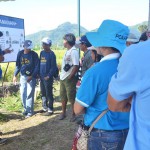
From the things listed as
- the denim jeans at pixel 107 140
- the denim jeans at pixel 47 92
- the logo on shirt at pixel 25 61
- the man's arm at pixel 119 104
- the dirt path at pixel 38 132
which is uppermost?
the man's arm at pixel 119 104

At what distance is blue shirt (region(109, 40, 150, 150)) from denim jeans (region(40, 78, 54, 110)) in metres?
5.23

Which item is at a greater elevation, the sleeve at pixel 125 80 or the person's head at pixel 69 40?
the person's head at pixel 69 40

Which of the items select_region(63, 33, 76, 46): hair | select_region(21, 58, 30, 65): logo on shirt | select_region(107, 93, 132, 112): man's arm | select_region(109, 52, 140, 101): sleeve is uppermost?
select_region(63, 33, 76, 46): hair

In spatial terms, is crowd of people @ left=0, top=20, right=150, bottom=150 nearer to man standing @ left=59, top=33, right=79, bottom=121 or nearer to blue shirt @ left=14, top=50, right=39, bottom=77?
man standing @ left=59, top=33, right=79, bottom=121

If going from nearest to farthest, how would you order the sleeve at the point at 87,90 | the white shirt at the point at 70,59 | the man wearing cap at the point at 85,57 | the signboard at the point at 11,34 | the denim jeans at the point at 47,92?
the sleeve at the point at 87,90, the man wearing cap at the point at 85,57, the white shirt at the point at 70,59, the denim jeans at the point at 47,92, the signboard at the point at 11,34

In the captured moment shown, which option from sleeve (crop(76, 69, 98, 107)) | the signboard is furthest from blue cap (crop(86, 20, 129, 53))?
the signboard

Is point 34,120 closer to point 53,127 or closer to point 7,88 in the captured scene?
point 53,127

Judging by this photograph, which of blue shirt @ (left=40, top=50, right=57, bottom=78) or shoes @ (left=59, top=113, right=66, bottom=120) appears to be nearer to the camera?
shoes @ (left=59, top=113, right=66, bottom=120)

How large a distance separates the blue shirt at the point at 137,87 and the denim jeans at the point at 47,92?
17.1ft

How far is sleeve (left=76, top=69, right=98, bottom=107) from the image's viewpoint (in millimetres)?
2008

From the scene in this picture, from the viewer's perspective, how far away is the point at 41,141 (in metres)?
5.10

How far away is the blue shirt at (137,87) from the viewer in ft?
4.47

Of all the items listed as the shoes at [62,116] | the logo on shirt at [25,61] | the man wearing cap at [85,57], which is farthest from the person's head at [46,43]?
the shoes at [62,116]

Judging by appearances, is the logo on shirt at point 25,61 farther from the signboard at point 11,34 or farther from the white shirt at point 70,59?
the signboard at point 11,34
